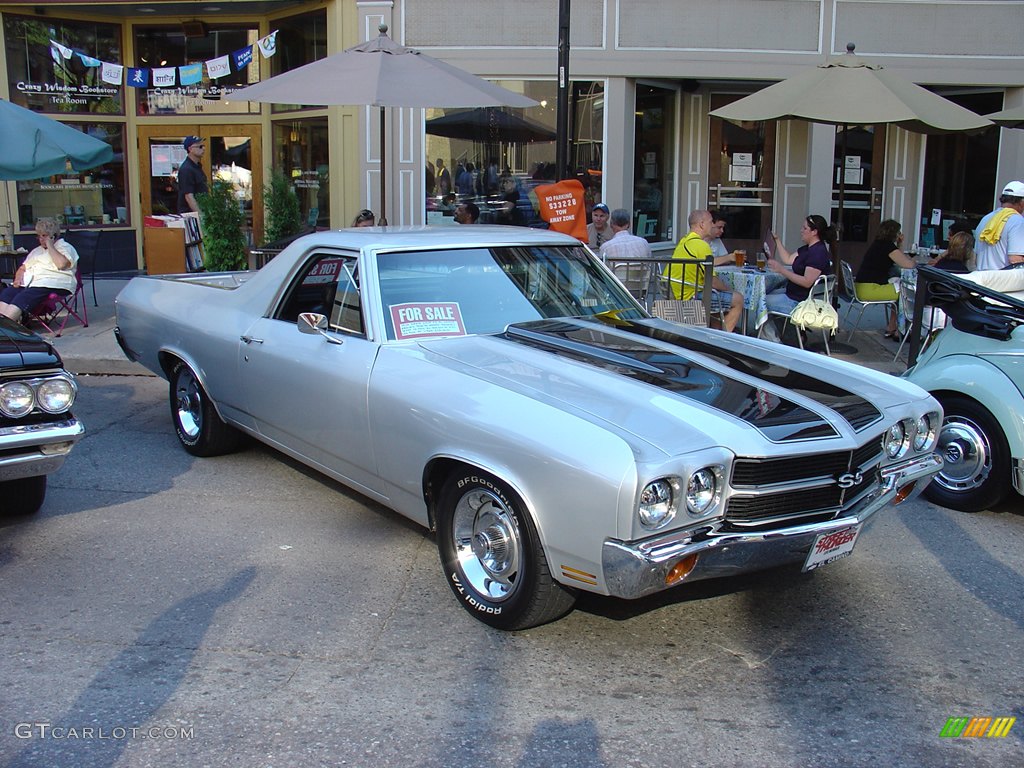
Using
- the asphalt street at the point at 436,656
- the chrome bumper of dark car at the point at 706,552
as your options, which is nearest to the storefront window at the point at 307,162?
the asphalt street at the point at 436,656

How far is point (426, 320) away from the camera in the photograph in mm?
4891

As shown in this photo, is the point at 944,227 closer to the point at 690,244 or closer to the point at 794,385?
the point at 690,244

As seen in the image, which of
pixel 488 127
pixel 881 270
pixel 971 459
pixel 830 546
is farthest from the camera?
pixel 488 127

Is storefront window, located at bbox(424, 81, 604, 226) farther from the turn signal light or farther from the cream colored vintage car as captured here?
the turn signal light

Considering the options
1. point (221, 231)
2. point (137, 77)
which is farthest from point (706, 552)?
point (137, 77)

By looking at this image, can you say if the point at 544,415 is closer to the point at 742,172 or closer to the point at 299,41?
the point at 742,172

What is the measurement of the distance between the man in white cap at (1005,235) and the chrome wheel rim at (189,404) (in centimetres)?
667

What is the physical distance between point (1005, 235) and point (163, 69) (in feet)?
37.2

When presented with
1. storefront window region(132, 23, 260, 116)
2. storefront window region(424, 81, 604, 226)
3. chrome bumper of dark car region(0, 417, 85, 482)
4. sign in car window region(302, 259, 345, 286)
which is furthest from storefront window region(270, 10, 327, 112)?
chrome bumper of dark car region(0, 417, 85, 482)

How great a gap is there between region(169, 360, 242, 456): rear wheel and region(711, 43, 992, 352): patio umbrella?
18.5ft

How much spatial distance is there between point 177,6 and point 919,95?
977 cm

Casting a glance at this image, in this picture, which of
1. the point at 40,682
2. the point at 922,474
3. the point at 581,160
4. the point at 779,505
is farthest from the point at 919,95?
the point at 40,682

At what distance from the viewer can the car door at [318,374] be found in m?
4.75

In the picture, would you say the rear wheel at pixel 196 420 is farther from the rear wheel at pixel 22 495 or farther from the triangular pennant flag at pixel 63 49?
the triangular pennant flag at pixel 63 49
